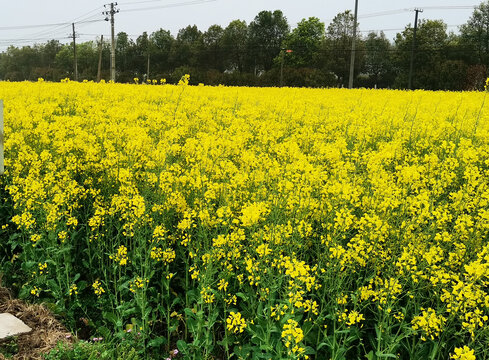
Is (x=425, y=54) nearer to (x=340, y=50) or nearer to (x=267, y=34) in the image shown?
(x=340, y=50)

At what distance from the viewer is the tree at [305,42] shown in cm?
7225

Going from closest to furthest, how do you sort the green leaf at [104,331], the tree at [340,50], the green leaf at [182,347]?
the green leaf at [182,347]
the green leaf at [104,331]
the tree at [340,50]

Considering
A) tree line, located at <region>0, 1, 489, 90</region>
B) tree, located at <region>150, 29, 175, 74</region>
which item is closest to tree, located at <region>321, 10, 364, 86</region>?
tree line, located at <region>0, 1, 489, 90</region>

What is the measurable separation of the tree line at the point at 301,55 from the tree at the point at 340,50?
0.52 feet

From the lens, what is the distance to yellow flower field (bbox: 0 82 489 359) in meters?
2.67

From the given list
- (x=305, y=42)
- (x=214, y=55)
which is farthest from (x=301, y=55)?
(x=214, y=55)

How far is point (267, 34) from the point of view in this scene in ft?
277

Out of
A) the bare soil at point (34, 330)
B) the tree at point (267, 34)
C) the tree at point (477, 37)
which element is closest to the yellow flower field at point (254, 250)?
the bare soil at point (34, 330)

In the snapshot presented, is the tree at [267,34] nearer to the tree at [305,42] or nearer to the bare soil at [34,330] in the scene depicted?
the tree at [305,42]

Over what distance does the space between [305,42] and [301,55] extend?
258 cm

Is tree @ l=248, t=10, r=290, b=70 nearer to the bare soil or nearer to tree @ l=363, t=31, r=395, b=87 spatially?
tree @ l=363, t=31, r=395, b=87

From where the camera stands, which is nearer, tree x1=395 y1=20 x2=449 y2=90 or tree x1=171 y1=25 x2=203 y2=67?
tree x1=395 y1=20 x2=449 y2=90

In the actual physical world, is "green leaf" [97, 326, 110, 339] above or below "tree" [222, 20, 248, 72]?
below

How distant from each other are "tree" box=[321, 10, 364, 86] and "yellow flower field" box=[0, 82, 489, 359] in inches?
2544
